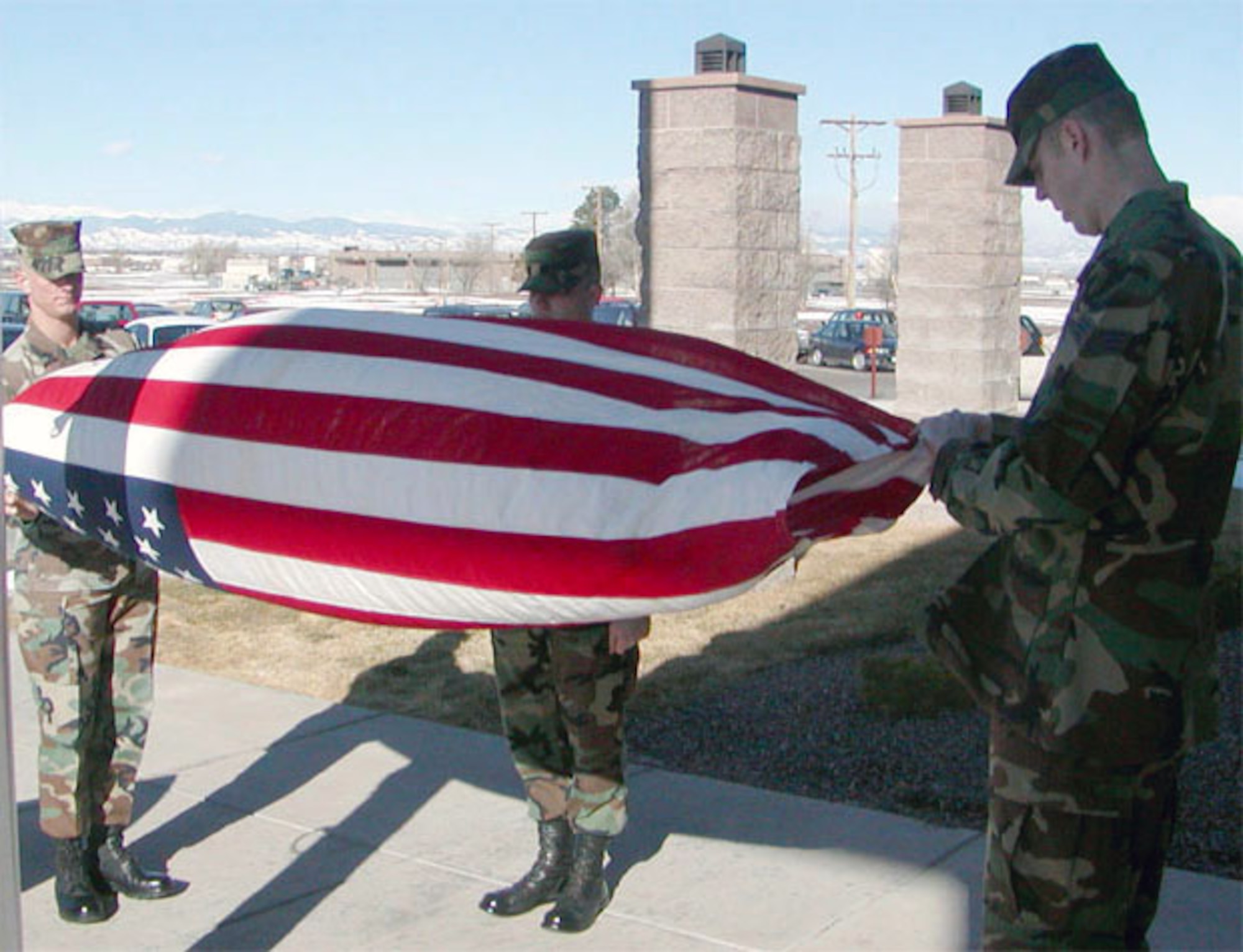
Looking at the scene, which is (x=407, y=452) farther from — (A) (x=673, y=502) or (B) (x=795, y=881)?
(B) (x=795, y=881)

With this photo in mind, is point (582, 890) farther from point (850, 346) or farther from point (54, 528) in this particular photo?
point (850, 346)

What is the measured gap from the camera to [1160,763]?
275cm

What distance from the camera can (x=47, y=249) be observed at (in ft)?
15.1

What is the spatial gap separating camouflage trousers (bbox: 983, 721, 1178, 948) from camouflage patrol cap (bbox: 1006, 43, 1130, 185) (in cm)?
104

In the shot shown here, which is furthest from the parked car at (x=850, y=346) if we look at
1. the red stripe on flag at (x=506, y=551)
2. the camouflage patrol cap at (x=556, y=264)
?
the red stripe on flag at (x=506, y=551)

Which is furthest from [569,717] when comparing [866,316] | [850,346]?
[866,316]

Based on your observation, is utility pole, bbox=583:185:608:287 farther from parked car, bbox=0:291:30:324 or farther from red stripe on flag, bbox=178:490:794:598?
red stripe on flag, bbox=178:490:794:598

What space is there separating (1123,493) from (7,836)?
6.58 ft

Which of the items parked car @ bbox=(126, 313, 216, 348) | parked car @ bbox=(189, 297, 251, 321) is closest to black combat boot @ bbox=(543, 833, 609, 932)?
parked car @ bbox=(126, 313, 216, 348)

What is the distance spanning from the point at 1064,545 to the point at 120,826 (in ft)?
10.6

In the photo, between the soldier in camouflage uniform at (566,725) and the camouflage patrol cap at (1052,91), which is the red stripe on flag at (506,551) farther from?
the soldier in camouflage uniform at (566,725)

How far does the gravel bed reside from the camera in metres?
5.38

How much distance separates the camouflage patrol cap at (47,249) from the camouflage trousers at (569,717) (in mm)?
1669

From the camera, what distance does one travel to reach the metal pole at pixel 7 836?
8.98ft
